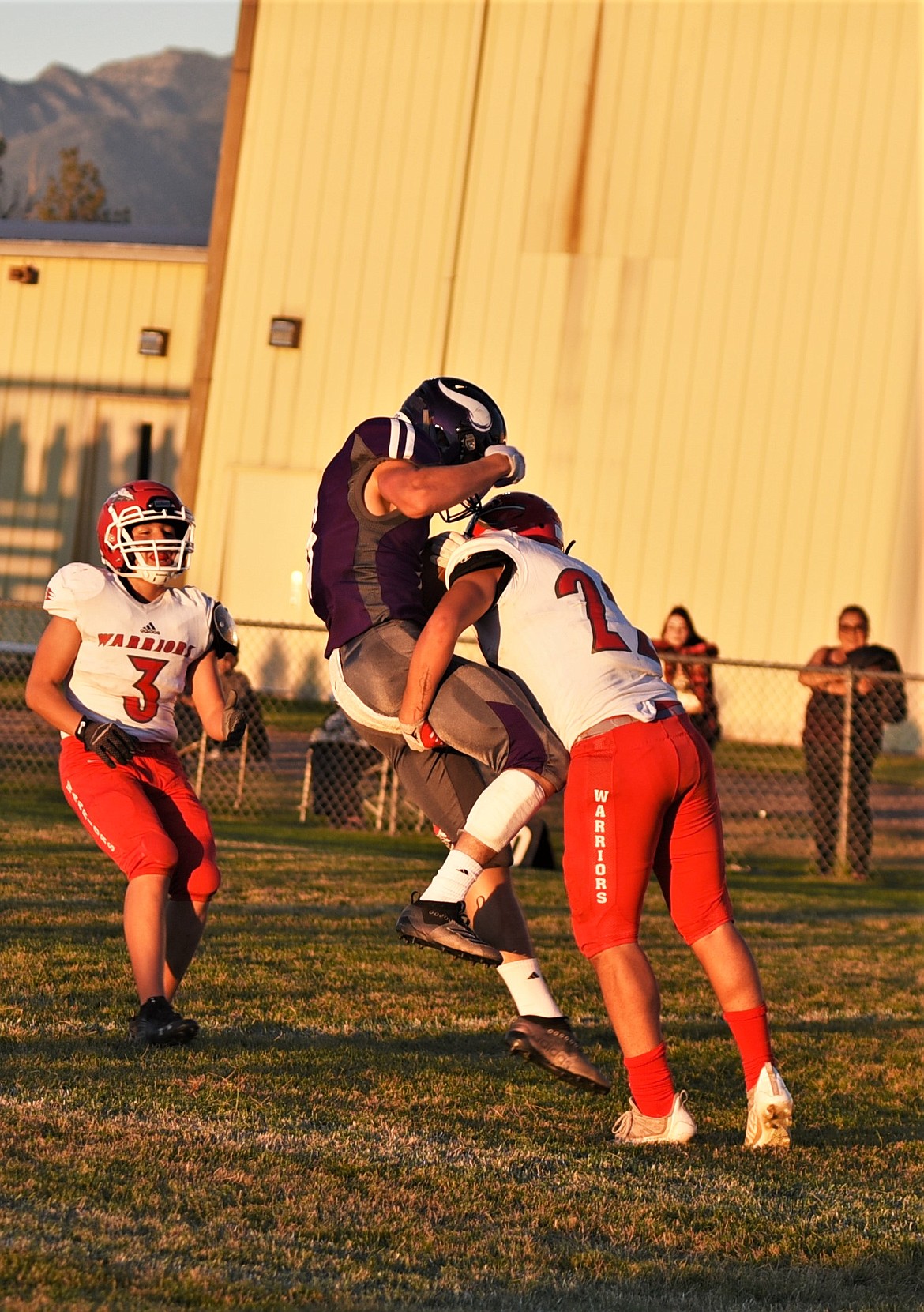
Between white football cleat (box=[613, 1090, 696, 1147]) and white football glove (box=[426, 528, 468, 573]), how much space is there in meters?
1.76

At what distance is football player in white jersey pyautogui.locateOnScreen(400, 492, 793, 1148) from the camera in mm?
5012

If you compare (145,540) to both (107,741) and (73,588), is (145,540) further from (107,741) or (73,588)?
(107,741)

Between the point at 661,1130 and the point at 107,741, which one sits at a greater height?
the point at 107,741

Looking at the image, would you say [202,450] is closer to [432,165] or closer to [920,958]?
[432,165]

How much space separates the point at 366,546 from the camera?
5523mm

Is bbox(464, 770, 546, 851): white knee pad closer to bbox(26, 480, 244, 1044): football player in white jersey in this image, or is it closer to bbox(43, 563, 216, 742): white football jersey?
bbox(26, 480, 244, 1044): football player in white jersey

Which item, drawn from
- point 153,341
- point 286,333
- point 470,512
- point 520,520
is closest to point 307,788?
point 286,333

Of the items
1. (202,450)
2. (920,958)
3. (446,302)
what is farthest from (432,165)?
(920,958)

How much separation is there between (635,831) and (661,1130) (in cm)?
87

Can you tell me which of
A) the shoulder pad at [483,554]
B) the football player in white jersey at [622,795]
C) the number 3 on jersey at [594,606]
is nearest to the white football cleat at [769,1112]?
the football player in white jersey at [622,795]

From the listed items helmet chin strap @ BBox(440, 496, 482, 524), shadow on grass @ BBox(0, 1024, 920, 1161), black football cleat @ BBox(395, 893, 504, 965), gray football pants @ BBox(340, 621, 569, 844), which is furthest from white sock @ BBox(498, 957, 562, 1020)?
helmet chin strap @ BBox(440, 496, 482, 524)

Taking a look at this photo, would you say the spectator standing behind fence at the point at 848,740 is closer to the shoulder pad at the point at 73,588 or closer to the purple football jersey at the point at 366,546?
the purple football jersey at the point at 366,546

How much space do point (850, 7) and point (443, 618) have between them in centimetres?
1464

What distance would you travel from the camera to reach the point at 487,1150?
480 cm
